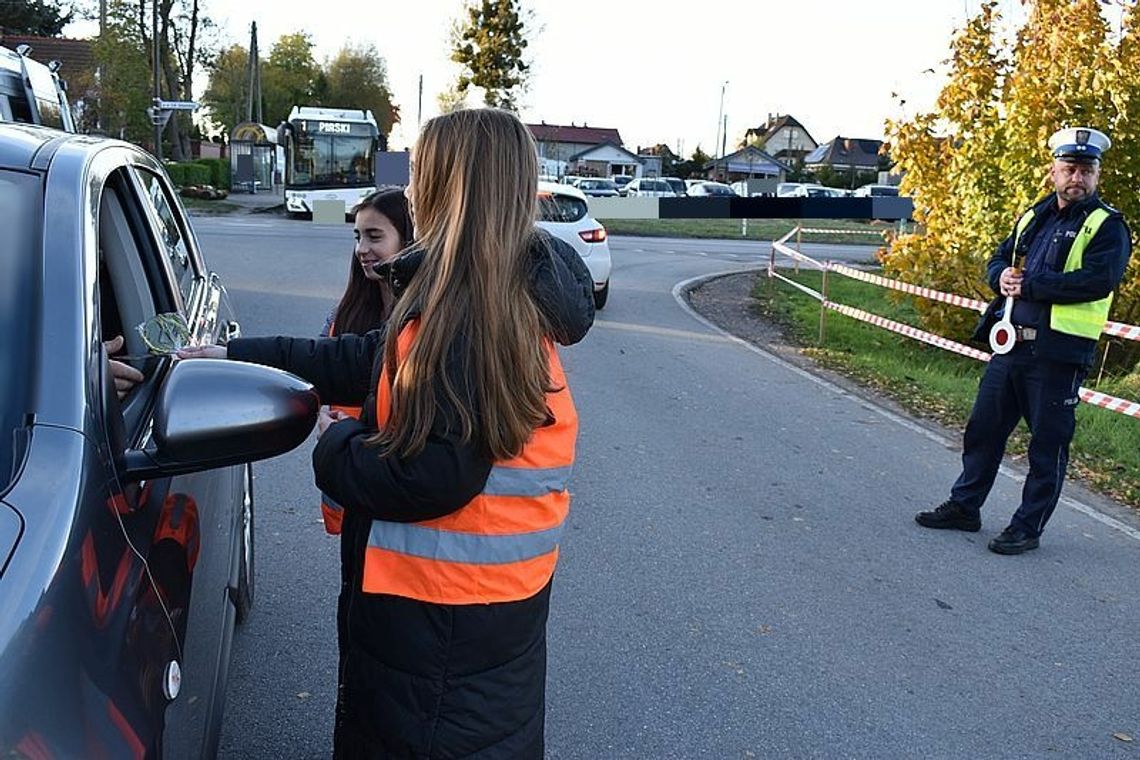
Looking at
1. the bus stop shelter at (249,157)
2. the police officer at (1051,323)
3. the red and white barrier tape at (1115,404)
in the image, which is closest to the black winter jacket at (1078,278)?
the police officer at (1051,323)

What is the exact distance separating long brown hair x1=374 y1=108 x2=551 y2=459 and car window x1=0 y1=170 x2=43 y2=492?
608 mm

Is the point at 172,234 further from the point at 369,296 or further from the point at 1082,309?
the point at 1082,309

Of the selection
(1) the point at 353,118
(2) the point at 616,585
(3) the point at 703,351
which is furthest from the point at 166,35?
(2) the point at 616,585

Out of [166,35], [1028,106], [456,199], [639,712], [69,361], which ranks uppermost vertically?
[166,35]

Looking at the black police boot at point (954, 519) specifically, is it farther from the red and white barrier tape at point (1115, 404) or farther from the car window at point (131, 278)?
the car window at point (131, 278)

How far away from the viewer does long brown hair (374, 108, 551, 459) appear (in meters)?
1.88

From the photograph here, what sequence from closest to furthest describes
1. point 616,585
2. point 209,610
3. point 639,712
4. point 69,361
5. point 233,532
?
point 69,361 → point 209,610 → point 233,532 → point 639,712 → point 616,585

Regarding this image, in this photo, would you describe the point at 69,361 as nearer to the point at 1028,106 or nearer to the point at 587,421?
the point at 587,421

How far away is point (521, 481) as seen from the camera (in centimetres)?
199

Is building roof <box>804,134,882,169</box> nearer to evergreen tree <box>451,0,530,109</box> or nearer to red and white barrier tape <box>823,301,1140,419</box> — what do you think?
evergreen tree <box>451,0,530,109</box>

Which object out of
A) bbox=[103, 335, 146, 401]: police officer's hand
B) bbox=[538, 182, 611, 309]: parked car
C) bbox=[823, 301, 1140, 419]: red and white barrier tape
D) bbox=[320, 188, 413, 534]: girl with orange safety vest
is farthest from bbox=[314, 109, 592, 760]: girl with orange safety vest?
bbox=[538, 182, 611, 309]: parked car

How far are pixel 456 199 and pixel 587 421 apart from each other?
548 cm

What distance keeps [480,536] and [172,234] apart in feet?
7.24

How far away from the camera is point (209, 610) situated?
2.18m
